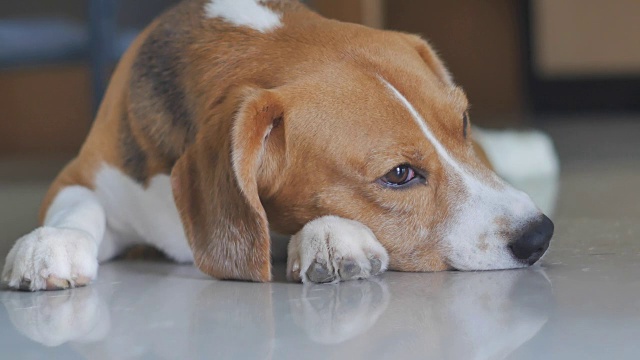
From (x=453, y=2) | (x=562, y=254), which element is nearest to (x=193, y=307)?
(x=562, y=254)

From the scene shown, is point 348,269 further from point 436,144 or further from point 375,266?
point 436,144

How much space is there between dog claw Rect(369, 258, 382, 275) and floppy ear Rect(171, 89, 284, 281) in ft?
0.68

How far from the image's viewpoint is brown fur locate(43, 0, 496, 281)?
2.07 m

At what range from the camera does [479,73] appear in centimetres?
803

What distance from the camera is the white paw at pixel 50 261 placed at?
2049 mm

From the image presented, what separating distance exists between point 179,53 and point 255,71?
242 mm

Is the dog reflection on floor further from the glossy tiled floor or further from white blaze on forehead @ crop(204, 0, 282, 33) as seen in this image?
white blaze on forehead @ crop(204, 0, 282, 33)

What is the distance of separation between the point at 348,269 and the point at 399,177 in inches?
8.4

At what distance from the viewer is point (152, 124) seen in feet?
7.63

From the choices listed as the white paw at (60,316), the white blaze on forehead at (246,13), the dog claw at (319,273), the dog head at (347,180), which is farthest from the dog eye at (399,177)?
the white paw at (60,316)

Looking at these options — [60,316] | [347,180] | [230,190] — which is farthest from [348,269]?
[60,316]

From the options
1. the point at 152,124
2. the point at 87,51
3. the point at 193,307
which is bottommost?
the point at 87,51

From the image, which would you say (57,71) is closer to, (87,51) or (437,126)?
(87,51)

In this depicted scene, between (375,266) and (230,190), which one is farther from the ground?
(230,190)
